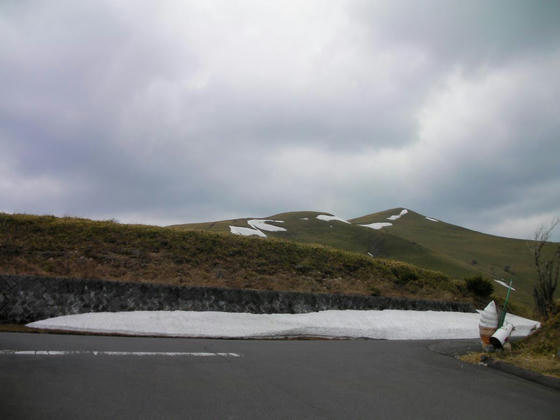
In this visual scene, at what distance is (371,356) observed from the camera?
934 cm

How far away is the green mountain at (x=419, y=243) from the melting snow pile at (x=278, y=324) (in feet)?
84.3

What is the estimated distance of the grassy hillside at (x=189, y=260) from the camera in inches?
602

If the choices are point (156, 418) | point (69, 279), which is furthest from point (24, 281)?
point (156, 418)

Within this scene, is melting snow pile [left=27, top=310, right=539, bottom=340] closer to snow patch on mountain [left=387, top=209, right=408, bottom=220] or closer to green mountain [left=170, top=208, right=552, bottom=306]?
green mountain [left=170, top=208, right=552, bottom=306]

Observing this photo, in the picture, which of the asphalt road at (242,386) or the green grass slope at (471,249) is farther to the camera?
the green grass slope at (471,249)

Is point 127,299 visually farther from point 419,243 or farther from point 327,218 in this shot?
point 419,243

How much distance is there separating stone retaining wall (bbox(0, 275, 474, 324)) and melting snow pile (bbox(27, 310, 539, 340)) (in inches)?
19.8

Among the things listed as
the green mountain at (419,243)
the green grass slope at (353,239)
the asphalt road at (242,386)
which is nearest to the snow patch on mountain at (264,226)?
the green mountain at (419,243)

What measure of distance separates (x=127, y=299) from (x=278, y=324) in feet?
14.2

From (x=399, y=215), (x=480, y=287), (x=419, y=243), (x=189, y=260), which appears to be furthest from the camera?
(x=399, y=215)

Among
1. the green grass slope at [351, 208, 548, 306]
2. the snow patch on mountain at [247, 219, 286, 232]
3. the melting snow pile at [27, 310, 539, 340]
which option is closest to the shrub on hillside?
the melting snow pile at [27, 310, 539, 340]

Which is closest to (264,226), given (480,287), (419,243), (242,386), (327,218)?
(327,218)

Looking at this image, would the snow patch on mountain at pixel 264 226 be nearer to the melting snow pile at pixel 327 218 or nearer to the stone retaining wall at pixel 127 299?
the melting snow pile at pixel 327 218

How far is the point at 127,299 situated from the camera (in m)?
13.2
